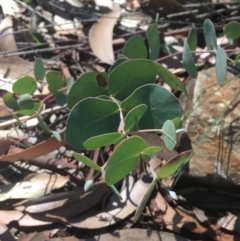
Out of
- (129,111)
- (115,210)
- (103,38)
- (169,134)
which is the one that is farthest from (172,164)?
(103,38)

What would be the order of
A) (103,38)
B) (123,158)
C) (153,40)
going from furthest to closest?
(103,38) < (153,40) < (123,158)

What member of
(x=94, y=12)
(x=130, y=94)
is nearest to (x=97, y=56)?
(x=94, y=12)

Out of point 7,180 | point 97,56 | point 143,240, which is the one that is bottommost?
point 143,240

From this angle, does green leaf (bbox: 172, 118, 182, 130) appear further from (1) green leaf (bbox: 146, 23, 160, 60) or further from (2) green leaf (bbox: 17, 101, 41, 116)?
(2) green leaf (bbox: 17, 101, 41, 116)

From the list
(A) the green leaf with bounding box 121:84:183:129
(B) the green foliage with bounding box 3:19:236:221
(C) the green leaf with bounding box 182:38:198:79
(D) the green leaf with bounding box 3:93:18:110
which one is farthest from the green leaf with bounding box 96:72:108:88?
(D) the green leaf with bounding box 3:93:18:110

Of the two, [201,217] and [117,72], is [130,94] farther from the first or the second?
[201,217]

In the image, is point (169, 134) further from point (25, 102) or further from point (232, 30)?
point (25, 102)
